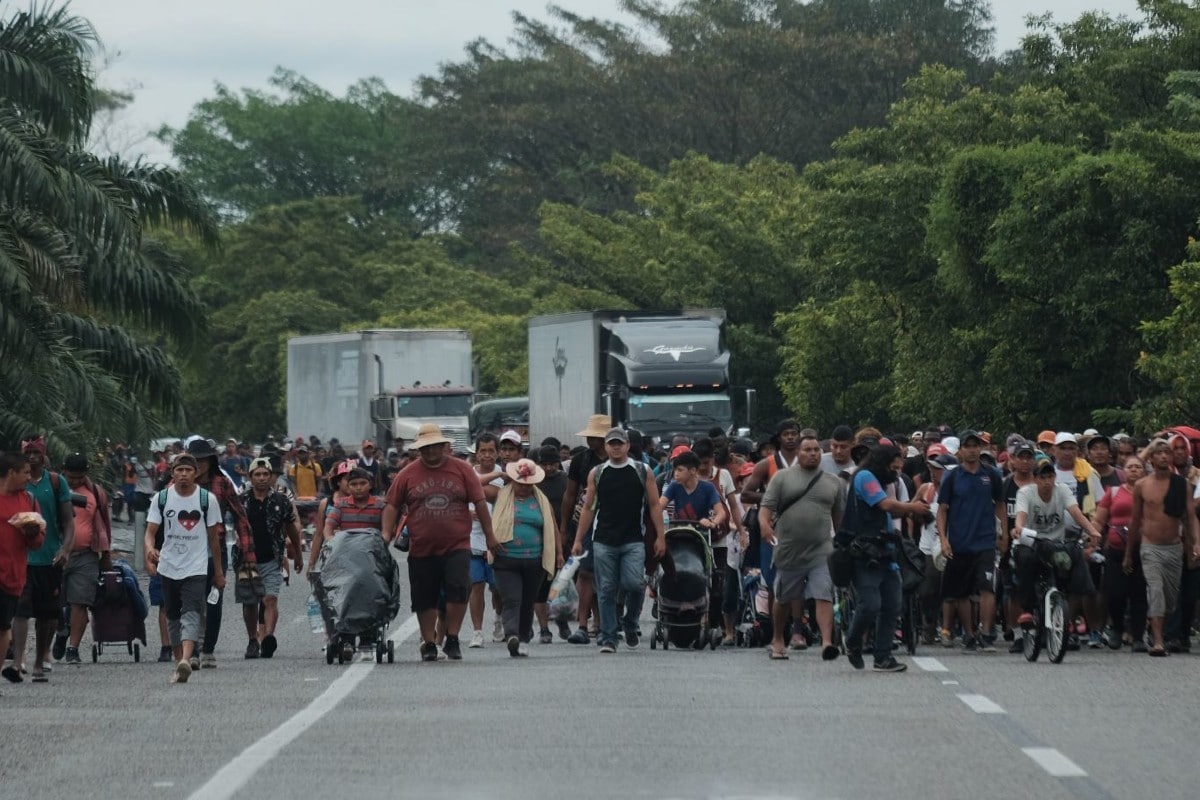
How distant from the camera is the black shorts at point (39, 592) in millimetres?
16922

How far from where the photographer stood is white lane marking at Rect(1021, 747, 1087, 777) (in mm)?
10430

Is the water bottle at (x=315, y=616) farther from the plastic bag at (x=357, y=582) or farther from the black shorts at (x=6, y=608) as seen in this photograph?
the black shorts at (x=6, y=608)

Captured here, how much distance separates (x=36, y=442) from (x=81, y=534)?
1.36m

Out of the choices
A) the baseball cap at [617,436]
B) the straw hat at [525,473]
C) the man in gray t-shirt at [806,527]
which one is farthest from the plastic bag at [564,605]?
the man in gray t-shirt at [806,527]

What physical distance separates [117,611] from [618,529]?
391 cm

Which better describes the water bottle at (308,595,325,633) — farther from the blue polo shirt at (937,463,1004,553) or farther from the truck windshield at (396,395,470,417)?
the truck windshield at (396,395,470,417)

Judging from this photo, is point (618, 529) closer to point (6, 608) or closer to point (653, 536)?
point (653, 536)

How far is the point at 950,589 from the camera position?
18500mm

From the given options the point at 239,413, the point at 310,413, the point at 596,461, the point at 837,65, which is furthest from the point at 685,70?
the point at 596,461

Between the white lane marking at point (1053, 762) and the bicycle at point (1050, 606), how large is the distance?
18.5ft

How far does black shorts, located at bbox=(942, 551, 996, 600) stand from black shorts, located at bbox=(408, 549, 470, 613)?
3.74m

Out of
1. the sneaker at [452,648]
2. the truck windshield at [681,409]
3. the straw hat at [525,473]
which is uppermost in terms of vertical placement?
the truck windshield at [681,409]

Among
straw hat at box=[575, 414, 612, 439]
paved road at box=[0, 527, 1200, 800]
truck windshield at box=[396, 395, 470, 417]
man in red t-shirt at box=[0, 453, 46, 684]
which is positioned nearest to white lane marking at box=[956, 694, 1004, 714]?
paved road at box=[0, 527, 1200, 800]

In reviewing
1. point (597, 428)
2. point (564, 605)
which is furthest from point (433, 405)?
point (597, 428)
